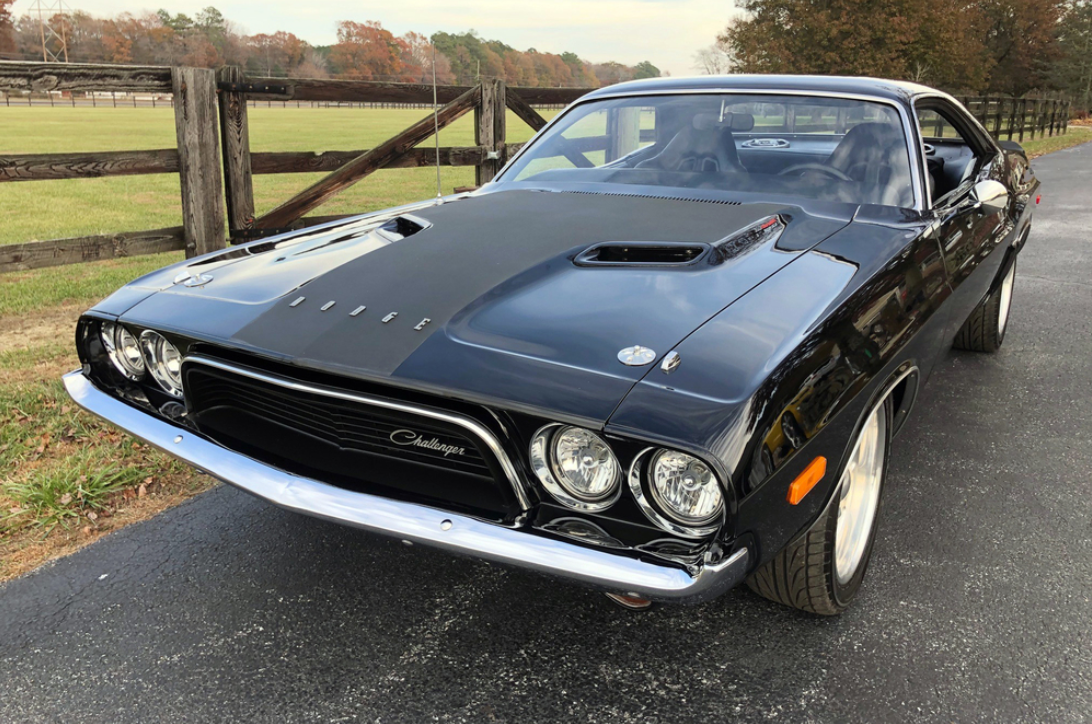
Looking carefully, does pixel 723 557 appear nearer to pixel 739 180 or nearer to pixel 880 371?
pixel 880 371

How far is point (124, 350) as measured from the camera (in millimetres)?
2406

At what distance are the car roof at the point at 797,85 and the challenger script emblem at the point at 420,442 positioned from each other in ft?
6.91

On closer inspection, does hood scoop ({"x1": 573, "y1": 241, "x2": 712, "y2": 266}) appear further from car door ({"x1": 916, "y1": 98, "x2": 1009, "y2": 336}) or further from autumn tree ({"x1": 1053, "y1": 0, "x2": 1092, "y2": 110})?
autumn tree ({"x1": 1053, "y1": 0, "x2": 1092, "y2": 110})

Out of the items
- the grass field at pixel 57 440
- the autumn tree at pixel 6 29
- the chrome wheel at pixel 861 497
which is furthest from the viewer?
the autumn tree at pixel 6 29

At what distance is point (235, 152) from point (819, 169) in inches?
147

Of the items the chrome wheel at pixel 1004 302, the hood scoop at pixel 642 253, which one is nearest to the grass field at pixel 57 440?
A: the hood scoop at pixel 642 253

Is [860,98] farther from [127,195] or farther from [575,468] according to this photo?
[127,195]

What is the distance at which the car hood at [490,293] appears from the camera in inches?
69.9

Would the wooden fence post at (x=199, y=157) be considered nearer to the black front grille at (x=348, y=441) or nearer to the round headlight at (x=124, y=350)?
the round headlight at (x=124, y=350)

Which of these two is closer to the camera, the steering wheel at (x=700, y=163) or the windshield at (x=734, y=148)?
the windshield at (x=734, y=148)

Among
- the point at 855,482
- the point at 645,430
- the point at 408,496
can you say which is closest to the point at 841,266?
the point at 855,482

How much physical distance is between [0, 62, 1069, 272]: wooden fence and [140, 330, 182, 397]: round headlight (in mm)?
2333

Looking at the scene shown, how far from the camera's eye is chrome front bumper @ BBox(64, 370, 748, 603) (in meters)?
1.62

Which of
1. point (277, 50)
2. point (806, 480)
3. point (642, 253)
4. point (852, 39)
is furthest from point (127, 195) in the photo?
point (277, 50)
